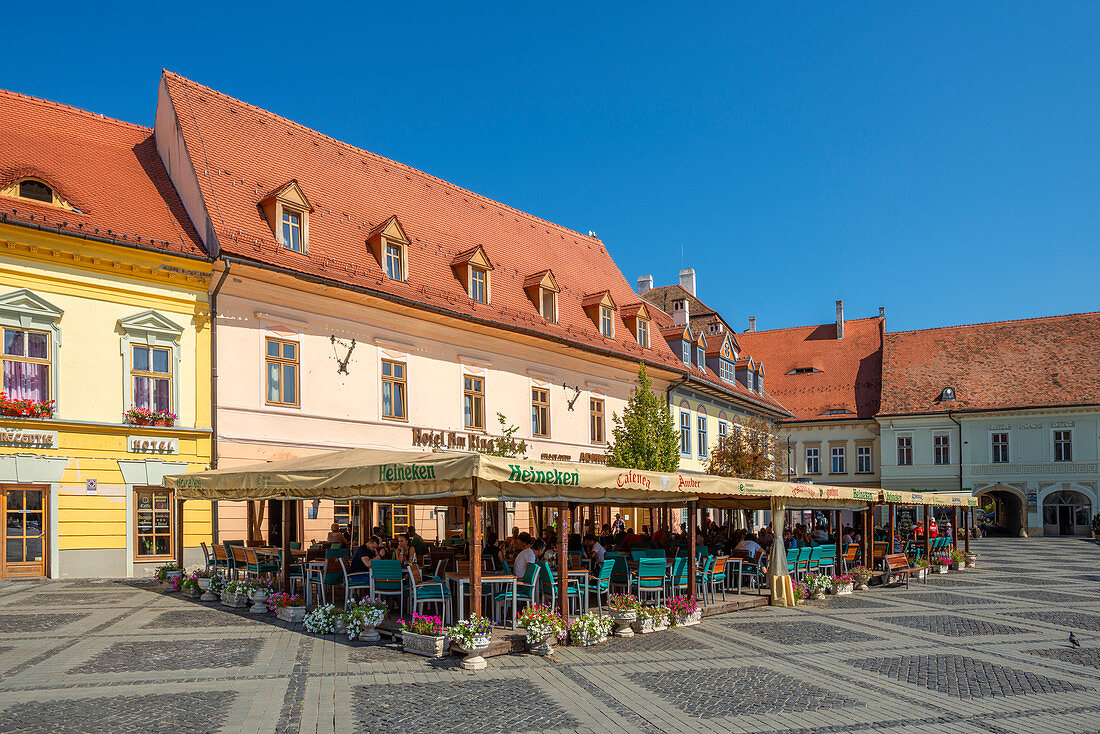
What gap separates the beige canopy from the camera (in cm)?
1140

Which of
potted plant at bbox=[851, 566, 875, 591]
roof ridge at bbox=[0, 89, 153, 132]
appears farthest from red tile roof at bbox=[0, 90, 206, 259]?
potted plant at bbox=[851, 566, 875, 591]

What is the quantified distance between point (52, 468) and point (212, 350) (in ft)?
13.4

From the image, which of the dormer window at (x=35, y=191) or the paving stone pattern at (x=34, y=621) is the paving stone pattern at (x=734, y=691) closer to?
the paving stone pattern at (x=34, y=621)

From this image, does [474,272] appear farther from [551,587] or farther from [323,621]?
[323,621]

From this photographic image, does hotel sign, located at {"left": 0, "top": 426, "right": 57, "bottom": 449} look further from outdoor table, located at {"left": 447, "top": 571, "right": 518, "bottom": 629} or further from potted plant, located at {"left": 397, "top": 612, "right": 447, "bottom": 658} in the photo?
potted plant, located at {"left": 397, "top": 612, "right": 447, "bottom": 658}

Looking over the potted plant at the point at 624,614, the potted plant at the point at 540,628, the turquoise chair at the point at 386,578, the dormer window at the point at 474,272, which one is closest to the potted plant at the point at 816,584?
the potted plant at the point at 624,614

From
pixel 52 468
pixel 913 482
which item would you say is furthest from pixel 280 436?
pixel 913 482

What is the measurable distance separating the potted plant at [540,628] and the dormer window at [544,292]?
62.5 feet

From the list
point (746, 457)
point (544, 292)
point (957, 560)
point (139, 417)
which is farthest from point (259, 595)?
point (746, 457)

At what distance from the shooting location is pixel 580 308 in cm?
3350

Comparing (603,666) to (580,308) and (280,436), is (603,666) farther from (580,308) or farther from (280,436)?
(580,308)

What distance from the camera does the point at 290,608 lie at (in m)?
14.0

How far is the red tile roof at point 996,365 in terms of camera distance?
4903cm

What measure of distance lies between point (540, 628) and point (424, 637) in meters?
1.56
